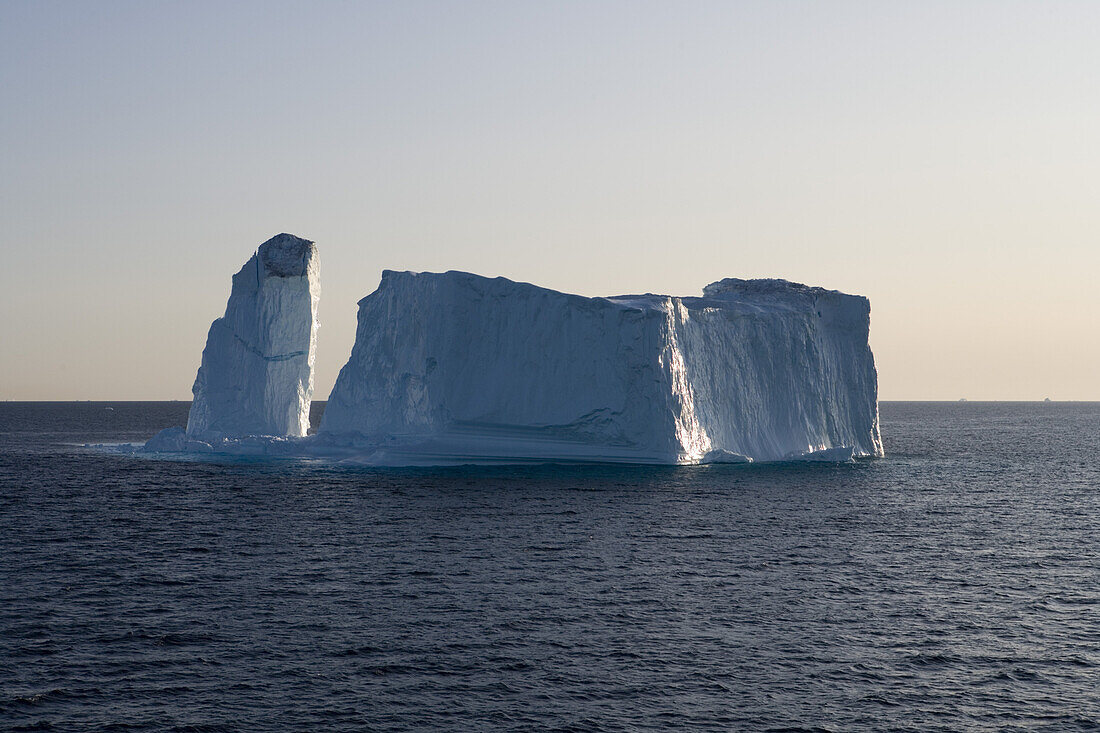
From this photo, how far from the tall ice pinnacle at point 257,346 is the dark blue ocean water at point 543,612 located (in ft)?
53.2

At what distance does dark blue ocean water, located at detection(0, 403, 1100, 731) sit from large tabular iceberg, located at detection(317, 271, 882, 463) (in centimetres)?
730

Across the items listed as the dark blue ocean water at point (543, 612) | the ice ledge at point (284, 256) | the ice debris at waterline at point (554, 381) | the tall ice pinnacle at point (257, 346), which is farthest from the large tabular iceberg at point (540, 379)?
the dark blue ocean water at point (543, 612)

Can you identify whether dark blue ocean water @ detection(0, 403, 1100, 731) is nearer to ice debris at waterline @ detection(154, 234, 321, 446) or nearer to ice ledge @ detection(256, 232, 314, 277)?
ice debris at waterline @ detection(154, 234, 321, 446)

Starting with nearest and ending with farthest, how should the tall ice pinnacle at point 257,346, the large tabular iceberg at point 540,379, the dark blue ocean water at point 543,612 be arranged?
the dark blue ocean water at point 543,612, the large tabular iceberg at point 540,379, the tall ice pinnacle at point 257,346

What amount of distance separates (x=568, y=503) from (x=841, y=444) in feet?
75.8

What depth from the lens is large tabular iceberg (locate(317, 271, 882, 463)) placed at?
4281cm

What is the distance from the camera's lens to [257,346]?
51.9 meters

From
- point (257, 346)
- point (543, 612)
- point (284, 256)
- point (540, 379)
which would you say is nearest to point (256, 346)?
point (257, 346)

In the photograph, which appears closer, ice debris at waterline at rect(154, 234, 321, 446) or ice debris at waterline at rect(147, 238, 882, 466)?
ice debris at waterline at rect(147, 238, 882, 466)

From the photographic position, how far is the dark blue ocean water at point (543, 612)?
13.4 m

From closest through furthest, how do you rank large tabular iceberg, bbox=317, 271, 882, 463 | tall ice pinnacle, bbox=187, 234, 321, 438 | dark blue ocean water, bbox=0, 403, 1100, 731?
dark blue ocean water, bbox=0, 403, 1100, 731
large tabular iceberg, bbox=317, 271, 882, 463
tall ice pinnacle, bbox=187, 234, 321, 438

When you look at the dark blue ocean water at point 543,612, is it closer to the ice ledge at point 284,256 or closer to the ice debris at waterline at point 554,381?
the ice debris at waterline at point 554,381

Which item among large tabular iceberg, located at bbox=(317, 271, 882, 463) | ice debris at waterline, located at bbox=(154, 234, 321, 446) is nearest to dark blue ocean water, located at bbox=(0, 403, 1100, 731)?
large tabular iceberg, located at bbox=(317, 271, 882, 463)

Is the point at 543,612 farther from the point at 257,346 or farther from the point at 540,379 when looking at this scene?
the point at 257,346
